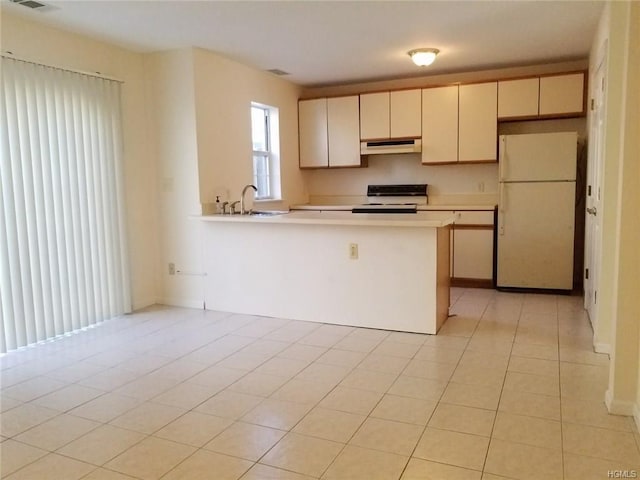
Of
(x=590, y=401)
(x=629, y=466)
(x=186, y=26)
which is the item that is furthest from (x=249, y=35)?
(x=629, y=466)

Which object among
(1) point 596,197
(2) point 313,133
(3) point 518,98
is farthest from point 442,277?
(2) point 313,133

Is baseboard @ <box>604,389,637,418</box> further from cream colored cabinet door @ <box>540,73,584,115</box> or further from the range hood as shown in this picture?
the range hood

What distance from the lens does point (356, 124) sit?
5.91 meters

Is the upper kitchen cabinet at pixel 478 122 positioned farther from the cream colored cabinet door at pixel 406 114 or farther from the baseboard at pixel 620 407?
the baseboard at pixel 620 407

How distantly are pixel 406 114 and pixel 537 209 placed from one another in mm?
1799

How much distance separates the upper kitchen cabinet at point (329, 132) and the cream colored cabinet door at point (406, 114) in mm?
456

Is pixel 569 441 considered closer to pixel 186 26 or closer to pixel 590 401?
pixel 590 401

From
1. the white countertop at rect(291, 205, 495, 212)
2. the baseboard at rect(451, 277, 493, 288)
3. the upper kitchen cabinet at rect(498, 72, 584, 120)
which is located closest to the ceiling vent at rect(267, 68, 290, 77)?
the white countertop at rect(291, 205, 495, 212)

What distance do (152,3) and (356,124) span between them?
3060 millimetres

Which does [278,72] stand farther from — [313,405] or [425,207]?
[313,405]

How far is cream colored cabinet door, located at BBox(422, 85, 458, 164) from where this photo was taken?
547 cm

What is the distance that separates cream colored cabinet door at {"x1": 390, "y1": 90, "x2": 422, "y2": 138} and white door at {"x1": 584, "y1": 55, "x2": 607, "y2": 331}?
6.22ft

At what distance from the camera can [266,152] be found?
584 centimetres

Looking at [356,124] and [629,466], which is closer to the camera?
[629,466]
